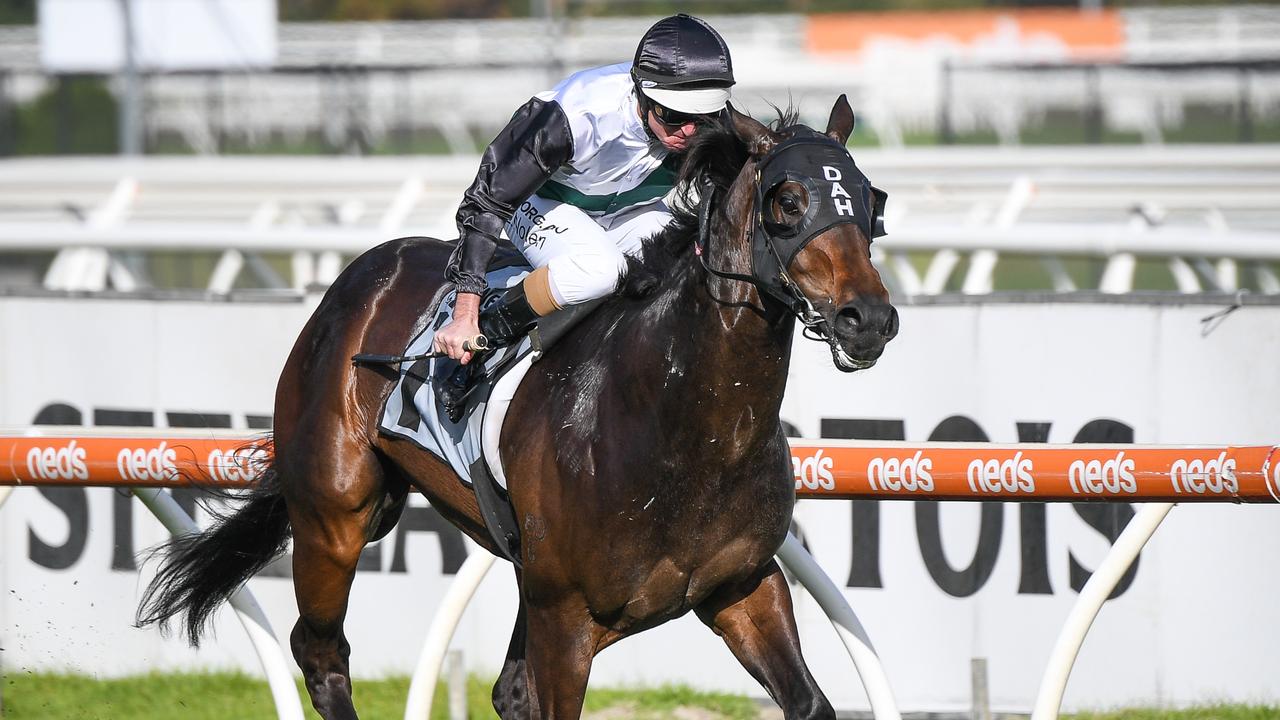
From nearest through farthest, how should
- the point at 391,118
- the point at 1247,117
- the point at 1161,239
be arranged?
the point at 1161,239
the point at 1247,117
the point at 391,118

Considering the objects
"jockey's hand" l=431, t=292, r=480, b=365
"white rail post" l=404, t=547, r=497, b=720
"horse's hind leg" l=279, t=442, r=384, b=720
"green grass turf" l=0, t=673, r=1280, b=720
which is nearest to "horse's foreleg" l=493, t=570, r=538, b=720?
"white rail post" l=404, t=547, r=497, b=720

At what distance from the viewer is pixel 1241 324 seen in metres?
4.98

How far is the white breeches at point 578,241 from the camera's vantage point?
3730 mm

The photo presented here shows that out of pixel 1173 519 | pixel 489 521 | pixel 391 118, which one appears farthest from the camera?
pixel 391 118

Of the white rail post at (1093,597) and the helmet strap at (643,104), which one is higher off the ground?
the helmet strap at (643,104)

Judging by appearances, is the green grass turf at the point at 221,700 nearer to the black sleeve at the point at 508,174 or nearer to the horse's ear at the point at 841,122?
the black sleeve at the point at 508,174

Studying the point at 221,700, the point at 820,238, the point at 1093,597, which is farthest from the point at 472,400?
the point at 221,700

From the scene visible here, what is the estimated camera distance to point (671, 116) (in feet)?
12.2

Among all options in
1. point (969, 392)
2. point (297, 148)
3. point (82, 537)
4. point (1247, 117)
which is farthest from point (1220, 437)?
point (297, 148)

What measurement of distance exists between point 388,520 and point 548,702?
115 cm

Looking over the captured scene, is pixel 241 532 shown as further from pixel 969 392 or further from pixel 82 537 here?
pixel 969 392

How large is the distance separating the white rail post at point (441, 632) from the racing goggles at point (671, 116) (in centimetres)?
129

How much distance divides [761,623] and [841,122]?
1144mm

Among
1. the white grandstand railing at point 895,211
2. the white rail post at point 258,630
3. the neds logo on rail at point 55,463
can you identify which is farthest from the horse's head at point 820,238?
the white grandstand railing at point 895,211
